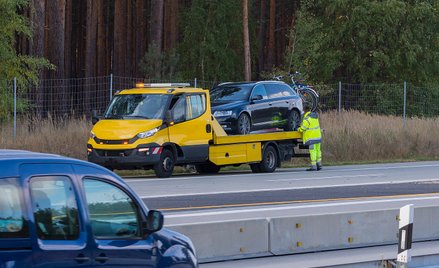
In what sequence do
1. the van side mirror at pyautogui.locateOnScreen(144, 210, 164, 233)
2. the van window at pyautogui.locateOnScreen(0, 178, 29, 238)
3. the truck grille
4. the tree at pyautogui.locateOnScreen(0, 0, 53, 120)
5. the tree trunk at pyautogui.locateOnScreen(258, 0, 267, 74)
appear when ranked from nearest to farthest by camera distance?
1. the van window at pyautogui.locateOnScreen(0, 178, 29, 238)
2. the van side mirror at pyautogui.locateOnScreen(144, 210, 164, 233)
3. the truck grille
4. the tree at pyautogui.locateOnScreen(0, 0, 53, 120)
5. the tree trunk at pyautogui.locateOnScreen(258, 0, 267, 74)

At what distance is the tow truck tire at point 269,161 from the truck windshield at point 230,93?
4.94ft

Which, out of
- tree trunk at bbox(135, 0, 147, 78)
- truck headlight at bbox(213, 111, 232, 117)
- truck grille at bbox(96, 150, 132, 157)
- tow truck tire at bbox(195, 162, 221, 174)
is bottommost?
tow truck tire at bbox(195, 162, 221, 174)

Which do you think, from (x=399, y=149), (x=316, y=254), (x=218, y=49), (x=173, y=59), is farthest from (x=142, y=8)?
(x=316, y=254)

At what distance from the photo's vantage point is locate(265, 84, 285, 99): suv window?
86.8 feet

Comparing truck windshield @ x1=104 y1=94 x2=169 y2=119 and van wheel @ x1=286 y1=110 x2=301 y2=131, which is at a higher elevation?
truck windshield @ x1=104 y1=94 x2=169 y2=119

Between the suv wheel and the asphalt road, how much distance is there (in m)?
1.11

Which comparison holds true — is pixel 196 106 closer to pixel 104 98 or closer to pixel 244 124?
pixel 244 124

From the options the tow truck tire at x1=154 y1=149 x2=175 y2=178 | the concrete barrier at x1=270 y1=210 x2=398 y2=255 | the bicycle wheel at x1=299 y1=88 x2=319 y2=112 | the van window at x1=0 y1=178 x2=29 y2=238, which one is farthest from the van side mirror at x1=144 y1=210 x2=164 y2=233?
the bicycle wheel at x1=299 y1=88 x2=319 y2=112

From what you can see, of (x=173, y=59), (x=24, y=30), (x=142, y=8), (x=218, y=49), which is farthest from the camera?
(x=142, y=8)

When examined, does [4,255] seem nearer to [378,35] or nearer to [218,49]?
[378,35]

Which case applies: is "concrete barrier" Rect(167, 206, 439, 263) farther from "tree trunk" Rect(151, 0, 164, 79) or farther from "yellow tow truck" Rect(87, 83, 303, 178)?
"tree trunk" Rect(151, 0, 164, 79)

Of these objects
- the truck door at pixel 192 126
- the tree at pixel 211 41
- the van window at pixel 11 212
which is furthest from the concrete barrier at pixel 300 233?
the tree at pixel 211 41

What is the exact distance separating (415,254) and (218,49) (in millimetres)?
50050

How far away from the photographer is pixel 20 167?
7.14 metres
